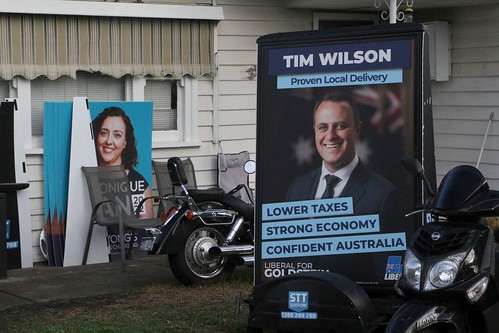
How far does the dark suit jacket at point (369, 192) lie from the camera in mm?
6938

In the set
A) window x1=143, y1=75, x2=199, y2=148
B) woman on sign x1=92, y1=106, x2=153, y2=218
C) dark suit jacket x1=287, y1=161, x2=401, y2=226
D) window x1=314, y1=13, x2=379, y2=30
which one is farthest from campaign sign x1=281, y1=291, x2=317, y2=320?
window x1=314, y1=13, x2=379, y2=30

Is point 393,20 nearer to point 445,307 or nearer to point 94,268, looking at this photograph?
point 94,268

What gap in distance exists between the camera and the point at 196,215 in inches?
369

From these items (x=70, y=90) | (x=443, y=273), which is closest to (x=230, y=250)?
(x=70, y=90)

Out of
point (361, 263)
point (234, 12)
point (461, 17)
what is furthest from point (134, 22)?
point (361, 263)

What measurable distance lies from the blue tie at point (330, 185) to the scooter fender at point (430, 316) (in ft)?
6.58

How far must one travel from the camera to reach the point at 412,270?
5.30 m

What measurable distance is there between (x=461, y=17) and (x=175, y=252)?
19.7ft

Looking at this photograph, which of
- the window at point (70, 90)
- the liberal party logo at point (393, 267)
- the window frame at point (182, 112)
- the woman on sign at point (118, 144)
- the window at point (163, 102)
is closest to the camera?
the liberal party logo at point (393, 267)

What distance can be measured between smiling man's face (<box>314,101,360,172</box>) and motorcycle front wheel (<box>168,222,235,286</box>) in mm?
2599

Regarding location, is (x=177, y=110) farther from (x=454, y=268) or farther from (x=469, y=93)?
(x=454, y=268)

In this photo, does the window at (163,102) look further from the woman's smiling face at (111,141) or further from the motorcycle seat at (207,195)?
the motorcycle seat at (207,195)

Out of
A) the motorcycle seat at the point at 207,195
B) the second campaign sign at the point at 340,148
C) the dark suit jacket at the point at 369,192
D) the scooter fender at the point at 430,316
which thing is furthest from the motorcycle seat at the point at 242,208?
the scooter fender at the point at 430,316

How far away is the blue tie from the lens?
7.12 meters
